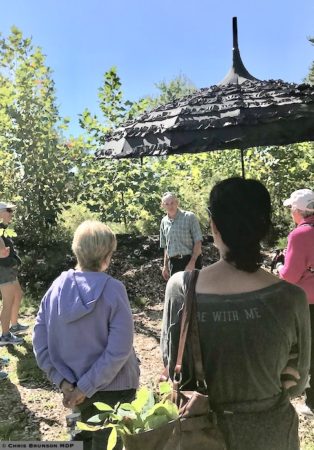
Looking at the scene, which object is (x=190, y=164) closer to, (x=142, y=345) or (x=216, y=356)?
(x=142, y=345)

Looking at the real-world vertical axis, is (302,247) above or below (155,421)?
above

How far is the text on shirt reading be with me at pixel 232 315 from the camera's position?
1.52 m

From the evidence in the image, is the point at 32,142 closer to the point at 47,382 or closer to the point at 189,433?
the point at 47,382

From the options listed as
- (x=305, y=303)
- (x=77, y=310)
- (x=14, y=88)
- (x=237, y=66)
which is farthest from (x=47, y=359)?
(x=14, y=88)

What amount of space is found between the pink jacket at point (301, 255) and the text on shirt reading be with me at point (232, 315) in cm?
177

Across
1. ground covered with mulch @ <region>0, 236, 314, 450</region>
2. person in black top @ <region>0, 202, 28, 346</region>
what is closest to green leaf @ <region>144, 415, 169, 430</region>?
ground covered with mulch @ <region>0, 236, 314, 450</region>

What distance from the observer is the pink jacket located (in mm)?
3154

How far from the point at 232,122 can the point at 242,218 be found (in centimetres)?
139

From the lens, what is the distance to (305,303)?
160 centimetres

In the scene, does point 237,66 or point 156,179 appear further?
point 156,179

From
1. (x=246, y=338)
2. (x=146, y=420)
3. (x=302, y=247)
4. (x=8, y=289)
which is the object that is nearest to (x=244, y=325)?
(x=246, y=338)

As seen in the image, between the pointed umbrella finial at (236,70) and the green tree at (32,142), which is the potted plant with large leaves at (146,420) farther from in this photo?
the green tree at (32,142)

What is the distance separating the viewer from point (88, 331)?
2.31m

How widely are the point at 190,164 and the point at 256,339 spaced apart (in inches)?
463
